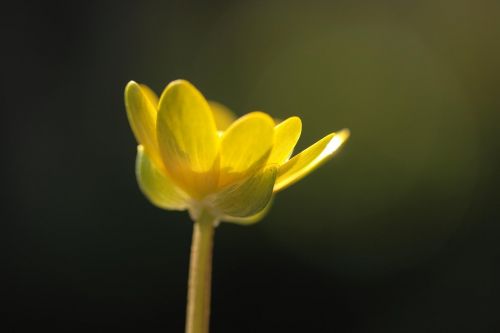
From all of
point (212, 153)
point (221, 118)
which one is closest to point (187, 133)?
point (212, 153)

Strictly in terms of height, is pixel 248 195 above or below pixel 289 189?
below

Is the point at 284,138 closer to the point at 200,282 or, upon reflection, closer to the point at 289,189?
the point at 200,282

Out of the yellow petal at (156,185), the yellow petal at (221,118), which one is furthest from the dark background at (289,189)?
the yellow petal at (156,185)

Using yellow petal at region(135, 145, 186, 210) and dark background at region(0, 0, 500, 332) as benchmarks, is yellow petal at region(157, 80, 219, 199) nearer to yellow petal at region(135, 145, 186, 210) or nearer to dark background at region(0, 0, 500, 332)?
yellow petal at region(135, 145, 186, 210)

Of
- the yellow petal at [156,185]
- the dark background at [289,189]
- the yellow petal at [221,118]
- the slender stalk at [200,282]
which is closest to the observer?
the slender stalk at [200,282]

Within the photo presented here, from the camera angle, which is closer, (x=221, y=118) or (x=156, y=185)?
(x=156, y=185)

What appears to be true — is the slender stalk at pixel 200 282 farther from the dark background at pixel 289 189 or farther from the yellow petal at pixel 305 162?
the dark background at pixel 289 189
